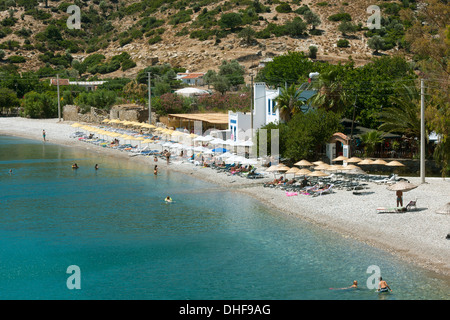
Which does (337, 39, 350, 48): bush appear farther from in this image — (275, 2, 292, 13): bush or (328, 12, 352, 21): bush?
(275, 2, 292, 13): bush

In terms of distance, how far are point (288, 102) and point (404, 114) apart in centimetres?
1104

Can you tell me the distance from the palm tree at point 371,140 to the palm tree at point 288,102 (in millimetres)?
7262

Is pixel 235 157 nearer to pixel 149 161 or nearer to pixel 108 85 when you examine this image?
pixel 149 161

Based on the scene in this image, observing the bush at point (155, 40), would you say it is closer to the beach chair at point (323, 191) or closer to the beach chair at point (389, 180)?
the beach chair at point (389, 180)

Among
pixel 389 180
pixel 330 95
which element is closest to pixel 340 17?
pixel 330 95

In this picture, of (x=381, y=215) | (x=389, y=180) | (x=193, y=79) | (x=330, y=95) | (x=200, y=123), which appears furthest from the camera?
(x=193, y=79)

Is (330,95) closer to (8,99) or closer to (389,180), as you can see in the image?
(389,180)

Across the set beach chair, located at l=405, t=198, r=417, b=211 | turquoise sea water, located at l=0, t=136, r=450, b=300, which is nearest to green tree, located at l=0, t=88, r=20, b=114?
turquoise sea water, located at l=0, t=136, r=450, b=300

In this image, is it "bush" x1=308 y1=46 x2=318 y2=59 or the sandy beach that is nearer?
the sandy beach

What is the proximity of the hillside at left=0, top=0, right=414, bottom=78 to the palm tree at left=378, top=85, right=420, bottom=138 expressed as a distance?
6508cm

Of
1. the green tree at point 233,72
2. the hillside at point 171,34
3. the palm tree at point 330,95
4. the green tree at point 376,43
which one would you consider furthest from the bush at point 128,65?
the palm tree at point 330,95

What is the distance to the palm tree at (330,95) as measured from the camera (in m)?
52.6

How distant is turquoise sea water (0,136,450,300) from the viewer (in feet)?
82.9

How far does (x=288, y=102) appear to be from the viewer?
54000mm
